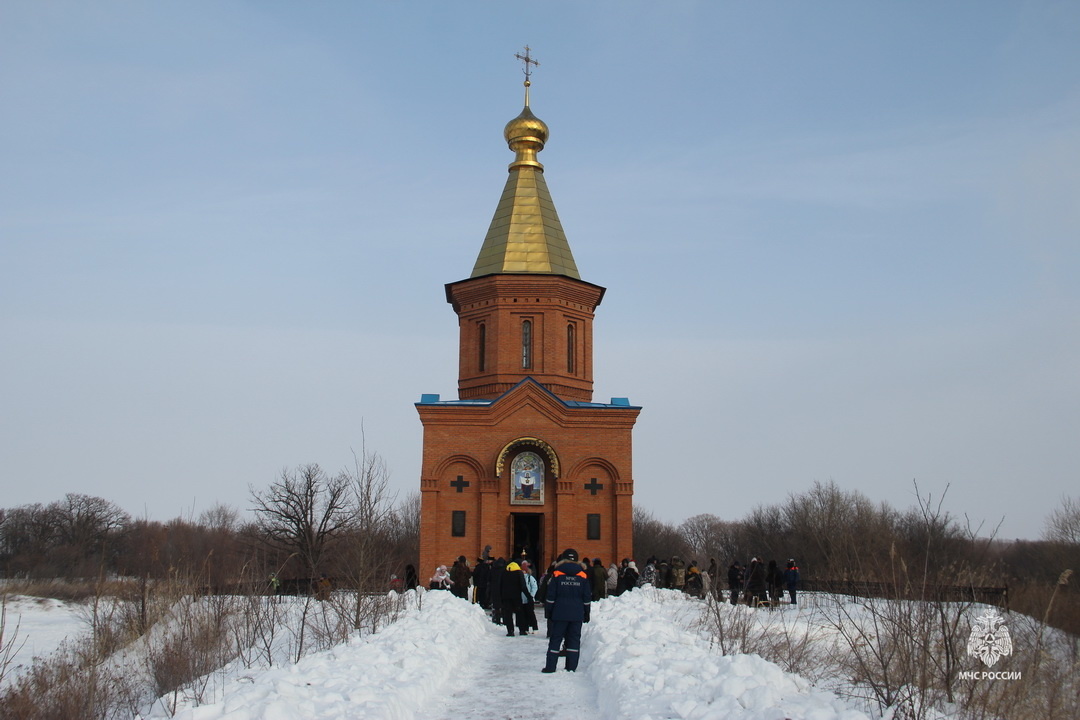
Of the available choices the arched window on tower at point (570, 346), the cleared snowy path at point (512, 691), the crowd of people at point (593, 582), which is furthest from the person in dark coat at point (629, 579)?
the cleared snowy path at point (512, 691)

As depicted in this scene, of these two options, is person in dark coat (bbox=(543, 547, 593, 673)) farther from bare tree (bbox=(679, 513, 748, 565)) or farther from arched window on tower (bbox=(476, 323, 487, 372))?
bare tree (bbox=(679, 513, 748, 565))

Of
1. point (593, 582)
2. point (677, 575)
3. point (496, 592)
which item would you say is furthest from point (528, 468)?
point (496, 592)

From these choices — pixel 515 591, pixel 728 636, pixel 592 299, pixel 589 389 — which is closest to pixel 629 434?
pixel 589 389

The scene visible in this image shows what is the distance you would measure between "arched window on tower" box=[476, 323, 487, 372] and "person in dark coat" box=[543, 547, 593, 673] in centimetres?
1538

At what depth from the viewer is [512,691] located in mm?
8516

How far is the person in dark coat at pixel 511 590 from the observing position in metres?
12.9

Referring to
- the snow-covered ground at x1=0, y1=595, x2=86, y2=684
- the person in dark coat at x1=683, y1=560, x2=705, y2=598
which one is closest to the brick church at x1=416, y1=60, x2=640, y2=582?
the person in dark coat at x1=683, y1=560, x2=705, y2=598

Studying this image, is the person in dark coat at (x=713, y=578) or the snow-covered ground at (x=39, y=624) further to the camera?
the snow-covered ground at (x=39, y=624)

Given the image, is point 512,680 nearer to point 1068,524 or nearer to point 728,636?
point 728,636

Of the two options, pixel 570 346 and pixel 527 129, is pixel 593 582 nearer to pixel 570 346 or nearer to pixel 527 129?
pixel 570 346

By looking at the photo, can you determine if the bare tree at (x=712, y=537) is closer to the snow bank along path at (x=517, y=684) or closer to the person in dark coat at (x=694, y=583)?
the person in dark coat at (x=694, y=583)

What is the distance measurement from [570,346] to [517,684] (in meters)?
16.9

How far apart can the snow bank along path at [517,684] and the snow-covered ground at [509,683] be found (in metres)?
0.01

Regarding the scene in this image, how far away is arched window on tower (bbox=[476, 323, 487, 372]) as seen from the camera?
25.3m
